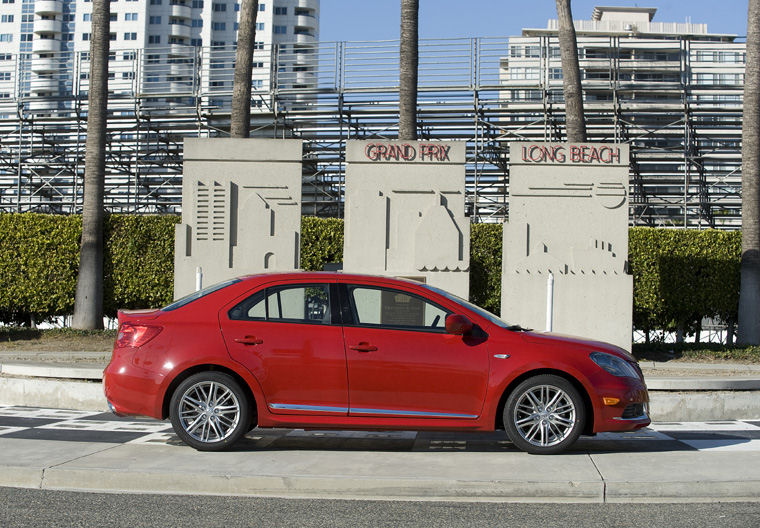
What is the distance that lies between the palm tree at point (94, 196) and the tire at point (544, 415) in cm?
1225

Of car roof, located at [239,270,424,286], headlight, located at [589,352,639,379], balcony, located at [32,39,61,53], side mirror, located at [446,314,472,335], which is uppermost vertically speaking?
balcony, located at [32,39,61,53]

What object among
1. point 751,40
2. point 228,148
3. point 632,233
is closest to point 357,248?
point 228,148

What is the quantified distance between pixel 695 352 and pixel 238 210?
848 centimetres

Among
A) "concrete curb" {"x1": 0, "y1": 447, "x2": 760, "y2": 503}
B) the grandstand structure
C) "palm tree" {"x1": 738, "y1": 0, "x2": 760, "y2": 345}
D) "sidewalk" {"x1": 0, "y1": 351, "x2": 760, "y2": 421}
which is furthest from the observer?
the grandstand structure

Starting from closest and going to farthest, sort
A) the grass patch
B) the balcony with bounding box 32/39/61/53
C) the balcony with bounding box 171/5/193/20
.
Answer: the grass patch, the balcony with bounding box 32/39/61/53, the balcony with bounding box 171/5/193/20

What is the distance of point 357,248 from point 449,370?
25.8ft

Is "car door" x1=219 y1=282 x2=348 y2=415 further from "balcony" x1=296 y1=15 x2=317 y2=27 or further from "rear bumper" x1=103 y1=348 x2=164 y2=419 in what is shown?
"balcony" x1=296 y1=15 x2=317 y2=27

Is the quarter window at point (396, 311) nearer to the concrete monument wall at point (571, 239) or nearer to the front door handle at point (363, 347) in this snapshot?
the front door handle at point (363, 347)

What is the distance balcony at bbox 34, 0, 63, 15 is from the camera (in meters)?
110

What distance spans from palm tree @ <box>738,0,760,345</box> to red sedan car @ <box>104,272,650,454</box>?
10.2m

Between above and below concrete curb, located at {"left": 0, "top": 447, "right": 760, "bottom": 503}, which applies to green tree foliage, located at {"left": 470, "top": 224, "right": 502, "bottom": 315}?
above

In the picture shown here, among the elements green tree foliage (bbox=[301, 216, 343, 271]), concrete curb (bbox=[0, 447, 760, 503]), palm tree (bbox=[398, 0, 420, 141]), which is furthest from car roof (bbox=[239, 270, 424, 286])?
green tree foliage (bbox=[301, 216, 343, 271])

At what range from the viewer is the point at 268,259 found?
15.3m

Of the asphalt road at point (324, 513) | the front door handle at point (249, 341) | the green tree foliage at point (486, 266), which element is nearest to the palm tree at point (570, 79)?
the green tree foliage at point (486, 266)
